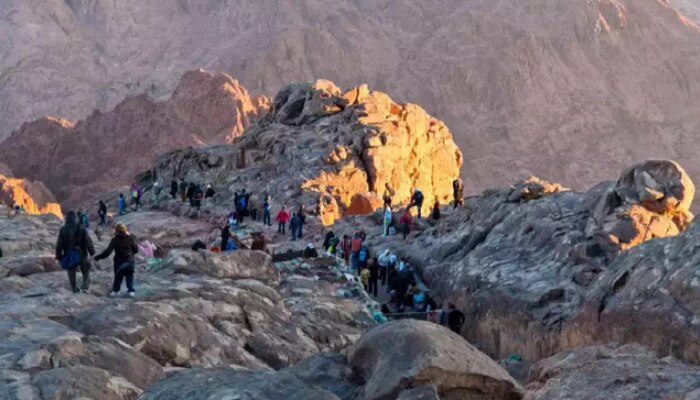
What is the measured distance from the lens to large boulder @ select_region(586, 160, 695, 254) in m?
15.6

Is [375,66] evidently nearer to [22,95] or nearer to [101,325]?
[22,95]

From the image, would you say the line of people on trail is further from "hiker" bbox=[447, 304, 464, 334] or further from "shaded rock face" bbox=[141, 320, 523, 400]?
"hiker" bbox=[447, 304, 464, 334]

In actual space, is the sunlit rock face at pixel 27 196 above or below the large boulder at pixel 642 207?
below

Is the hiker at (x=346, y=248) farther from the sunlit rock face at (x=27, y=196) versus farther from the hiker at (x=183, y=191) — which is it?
the sunlit rock face at (x=27, y=196)

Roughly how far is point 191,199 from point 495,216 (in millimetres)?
18739

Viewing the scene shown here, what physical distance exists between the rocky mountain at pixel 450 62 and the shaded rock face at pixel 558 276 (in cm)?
6358

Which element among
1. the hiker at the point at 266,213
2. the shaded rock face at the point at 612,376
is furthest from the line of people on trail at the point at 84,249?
the hiker at the point at 266,213

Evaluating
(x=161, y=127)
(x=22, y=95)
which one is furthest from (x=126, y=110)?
(x=22, y=95)

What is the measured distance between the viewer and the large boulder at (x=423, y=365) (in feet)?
24.1

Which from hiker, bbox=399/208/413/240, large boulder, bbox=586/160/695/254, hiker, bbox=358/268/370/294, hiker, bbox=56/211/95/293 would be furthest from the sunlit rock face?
large boulder, bbox=586/160/695/254

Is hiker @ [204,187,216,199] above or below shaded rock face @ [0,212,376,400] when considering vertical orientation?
below

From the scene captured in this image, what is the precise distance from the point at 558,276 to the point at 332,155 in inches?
939

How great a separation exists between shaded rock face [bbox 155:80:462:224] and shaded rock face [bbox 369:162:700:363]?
13398 mm

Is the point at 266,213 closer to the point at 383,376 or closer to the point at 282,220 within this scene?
the point at 282,220
